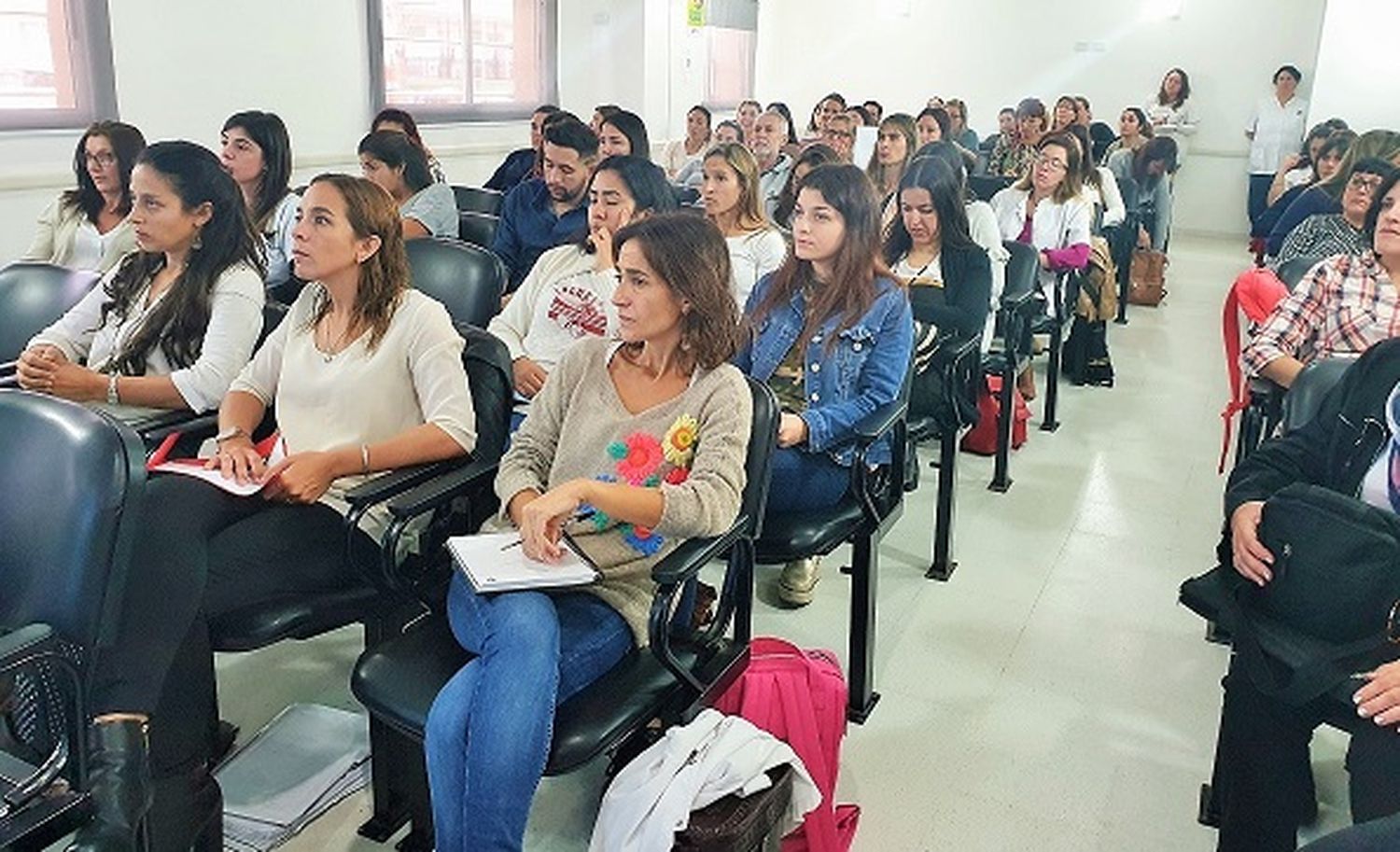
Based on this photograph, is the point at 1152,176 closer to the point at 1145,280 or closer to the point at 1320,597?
the point at 1145,280

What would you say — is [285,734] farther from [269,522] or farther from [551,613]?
[551,613]

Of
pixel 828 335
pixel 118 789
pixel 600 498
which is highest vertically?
pixel 828 335

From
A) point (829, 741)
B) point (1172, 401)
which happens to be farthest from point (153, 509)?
point (1172, 401)

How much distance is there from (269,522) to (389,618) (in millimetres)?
269

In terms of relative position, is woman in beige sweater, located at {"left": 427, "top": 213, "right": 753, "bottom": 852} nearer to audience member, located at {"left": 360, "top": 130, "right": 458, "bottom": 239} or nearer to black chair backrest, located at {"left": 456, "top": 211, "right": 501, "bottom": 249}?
audience member, located at {"left": 360, "top": 130, "right": 458, "bottom": 239}

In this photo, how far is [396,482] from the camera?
201 cm

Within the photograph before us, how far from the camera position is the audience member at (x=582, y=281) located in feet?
9.38

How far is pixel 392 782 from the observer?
6.87 feet

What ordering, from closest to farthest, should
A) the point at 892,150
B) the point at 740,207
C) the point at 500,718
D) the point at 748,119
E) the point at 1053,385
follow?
1. the point at 500,718
2. the point at 740,207
3. the point at 1053,385
4. the point at 892,150
5. the point at 748,119

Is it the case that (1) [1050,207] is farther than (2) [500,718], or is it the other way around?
(1) [1050,207]

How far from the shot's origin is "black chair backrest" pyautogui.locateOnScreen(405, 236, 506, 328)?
2689mm

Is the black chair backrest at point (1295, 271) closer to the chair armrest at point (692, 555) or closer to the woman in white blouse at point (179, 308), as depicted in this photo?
the chair armrest at point (692, 555)

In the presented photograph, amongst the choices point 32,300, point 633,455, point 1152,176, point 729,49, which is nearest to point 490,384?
point 633,455

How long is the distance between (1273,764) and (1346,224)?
268 centimetres
